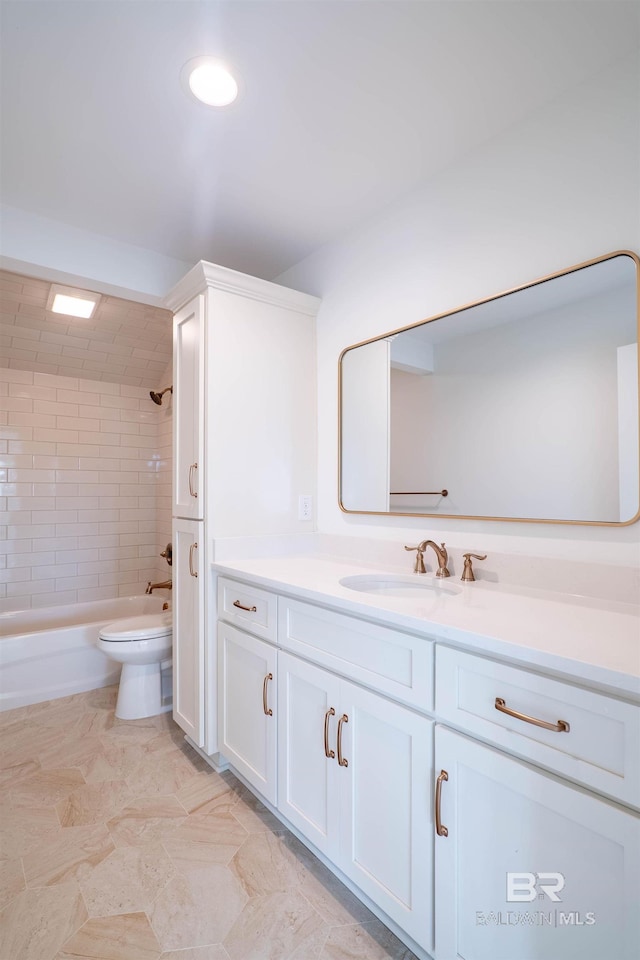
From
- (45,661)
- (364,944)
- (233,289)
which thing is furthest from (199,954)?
(233,289)

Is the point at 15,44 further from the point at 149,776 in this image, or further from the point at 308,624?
the point at 149,776

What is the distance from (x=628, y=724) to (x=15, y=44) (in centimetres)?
215

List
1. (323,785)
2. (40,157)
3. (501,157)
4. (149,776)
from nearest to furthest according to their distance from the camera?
1. (323,785)
2. (501,157)
3. (40,157)
4. (149,776)

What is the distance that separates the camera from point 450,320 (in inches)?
68.7

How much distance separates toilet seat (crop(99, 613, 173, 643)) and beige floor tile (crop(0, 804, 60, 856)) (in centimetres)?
83

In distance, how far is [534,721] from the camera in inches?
35.5

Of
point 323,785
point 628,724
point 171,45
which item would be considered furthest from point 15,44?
point 323,785

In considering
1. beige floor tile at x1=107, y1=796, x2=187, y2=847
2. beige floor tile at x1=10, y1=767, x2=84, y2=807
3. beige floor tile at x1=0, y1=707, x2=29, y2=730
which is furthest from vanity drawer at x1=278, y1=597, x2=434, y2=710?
beige floor tile at x1=0, y1=707, x2=29, y2=730

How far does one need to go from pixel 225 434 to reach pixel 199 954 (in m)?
1.65

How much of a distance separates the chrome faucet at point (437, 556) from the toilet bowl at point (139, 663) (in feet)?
5.10

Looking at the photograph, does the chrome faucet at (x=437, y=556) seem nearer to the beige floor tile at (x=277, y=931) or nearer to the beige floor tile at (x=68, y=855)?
the beige floor tile at (x=277, y=931)

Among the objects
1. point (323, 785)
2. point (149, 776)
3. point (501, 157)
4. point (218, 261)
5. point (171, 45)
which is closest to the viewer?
point (171, 45)

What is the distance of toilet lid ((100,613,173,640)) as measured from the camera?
8.34ft

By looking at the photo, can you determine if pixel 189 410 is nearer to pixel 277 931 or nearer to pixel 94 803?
pixel 94 803
